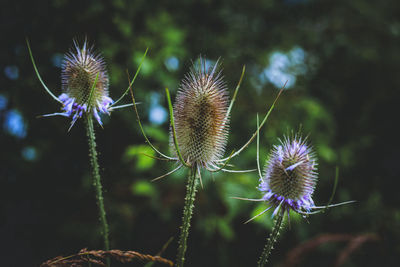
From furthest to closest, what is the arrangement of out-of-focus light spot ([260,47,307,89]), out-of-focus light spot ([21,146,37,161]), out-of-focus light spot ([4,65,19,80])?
out-of-focus light spot ([260,47,307,89]) → out-of-focus light spot ([21,146,37,161]) → out-of-focus light spot ([4,65,19,80])

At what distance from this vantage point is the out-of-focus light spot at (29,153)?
127 inches

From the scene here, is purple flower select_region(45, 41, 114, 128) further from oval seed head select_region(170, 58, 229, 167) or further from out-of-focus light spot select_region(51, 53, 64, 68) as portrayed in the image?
out-of-focus light spot select_region(51, 53, 64, 68)

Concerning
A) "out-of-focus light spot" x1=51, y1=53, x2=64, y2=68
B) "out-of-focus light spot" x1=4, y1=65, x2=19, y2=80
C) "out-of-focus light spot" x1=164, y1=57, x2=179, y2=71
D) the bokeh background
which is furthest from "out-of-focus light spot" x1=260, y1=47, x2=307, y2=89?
"out-of-focus light spot" x1=4, y1=65, x2=19, y2=80

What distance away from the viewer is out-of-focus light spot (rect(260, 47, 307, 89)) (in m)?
4.26

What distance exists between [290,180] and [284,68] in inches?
128

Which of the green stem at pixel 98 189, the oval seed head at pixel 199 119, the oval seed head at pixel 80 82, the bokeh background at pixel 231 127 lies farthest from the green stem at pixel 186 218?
the bokeh background at pixel 231 127

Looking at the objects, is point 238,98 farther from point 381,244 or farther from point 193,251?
point 381,244

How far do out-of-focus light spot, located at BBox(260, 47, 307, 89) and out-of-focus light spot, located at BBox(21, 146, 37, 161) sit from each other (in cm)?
285

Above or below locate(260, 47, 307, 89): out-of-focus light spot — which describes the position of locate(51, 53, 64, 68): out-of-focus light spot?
below

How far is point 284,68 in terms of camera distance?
4.37m

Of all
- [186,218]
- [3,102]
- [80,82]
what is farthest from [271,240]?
[3,102]

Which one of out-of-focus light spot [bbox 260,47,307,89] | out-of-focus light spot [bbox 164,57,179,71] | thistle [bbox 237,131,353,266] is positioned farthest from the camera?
out-of-focus light spot [bbox 260,47,307,89]

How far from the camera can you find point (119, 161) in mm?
3580

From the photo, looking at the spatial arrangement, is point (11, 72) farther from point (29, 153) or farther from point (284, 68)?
point (284, 68)
